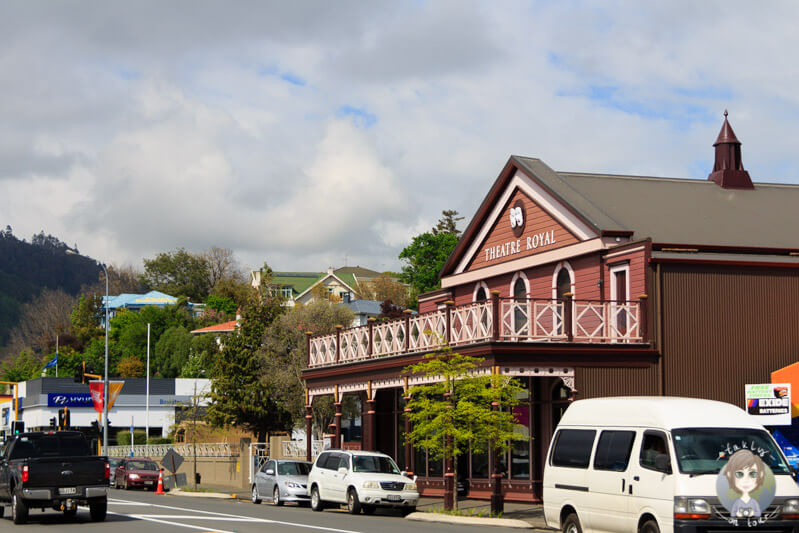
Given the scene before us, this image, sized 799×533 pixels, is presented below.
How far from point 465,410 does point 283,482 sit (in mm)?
8499

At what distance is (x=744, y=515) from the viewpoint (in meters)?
13.9

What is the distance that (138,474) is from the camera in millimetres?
45500

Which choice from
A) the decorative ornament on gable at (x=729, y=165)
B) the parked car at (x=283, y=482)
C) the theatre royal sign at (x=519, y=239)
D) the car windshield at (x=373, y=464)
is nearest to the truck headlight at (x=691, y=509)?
the car windshield at (x=373, y=464)

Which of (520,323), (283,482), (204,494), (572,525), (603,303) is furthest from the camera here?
(204,494)

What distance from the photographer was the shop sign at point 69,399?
244 feet

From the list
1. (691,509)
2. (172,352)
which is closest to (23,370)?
(172,352)

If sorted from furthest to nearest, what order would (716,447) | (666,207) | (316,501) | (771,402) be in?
(666,207)
(316,501)
(771,402)
(716,447)

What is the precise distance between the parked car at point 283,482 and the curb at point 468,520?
5784 millimetres

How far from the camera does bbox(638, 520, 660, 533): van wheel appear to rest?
14469 mm

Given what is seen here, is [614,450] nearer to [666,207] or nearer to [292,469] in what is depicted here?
[666,207]

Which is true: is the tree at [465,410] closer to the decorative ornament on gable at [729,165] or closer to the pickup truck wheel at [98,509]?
the pickup truck wheel at [98,509]

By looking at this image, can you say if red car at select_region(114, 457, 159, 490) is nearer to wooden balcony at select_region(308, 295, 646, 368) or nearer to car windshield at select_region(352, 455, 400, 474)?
wooden balcony at select_region(308, 295, 646, 368)

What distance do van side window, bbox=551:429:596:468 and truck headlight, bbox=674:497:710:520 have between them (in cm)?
254

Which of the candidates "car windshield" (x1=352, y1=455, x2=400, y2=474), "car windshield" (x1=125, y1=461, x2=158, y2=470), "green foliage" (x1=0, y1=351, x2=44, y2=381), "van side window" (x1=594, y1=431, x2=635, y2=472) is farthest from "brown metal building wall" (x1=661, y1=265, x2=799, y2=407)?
"green foliage" (x1=0, y1=351, x2=44, y2=381)
